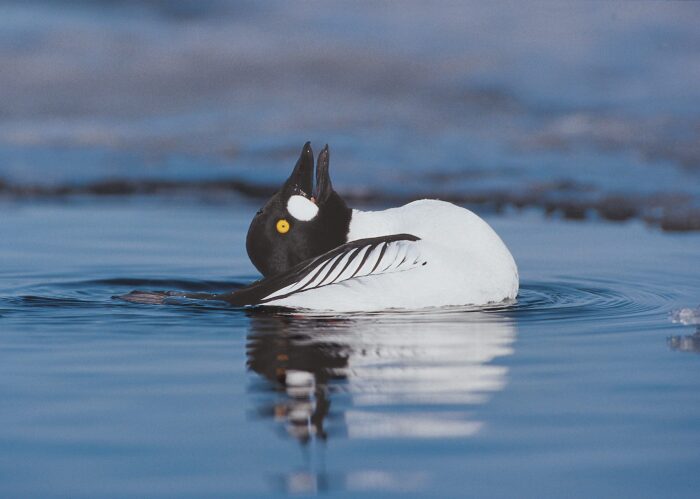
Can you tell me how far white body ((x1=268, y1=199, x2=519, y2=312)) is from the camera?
618 cm

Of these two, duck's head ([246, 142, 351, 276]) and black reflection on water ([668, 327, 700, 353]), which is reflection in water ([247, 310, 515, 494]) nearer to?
duck's head ([246, 142, 351, 276])

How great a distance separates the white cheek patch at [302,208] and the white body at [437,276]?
30 centimetres

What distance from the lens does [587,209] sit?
12.5 metres

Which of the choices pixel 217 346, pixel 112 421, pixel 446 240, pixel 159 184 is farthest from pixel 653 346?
pixel 159 184

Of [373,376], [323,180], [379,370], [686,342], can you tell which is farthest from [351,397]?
[323,180]

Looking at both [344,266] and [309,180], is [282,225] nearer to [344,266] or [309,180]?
[309,180]

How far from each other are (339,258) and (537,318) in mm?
1099

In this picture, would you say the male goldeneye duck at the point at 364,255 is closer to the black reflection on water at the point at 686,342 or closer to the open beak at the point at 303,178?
the open beak at the point at 303,178

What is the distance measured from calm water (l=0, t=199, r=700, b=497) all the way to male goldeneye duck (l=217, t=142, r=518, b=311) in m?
0.17

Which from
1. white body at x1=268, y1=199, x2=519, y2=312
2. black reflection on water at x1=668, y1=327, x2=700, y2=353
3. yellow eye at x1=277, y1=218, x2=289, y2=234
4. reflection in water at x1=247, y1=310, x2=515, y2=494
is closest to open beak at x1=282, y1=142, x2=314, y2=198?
yellow eye at x1=277, y1=218, x2=289, y2=234

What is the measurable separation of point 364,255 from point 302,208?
0.54 meters

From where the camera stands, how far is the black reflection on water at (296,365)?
3951mm

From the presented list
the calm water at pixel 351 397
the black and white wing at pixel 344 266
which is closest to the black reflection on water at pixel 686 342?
the calm water at pixel 351 397

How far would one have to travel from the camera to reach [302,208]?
655 cm
